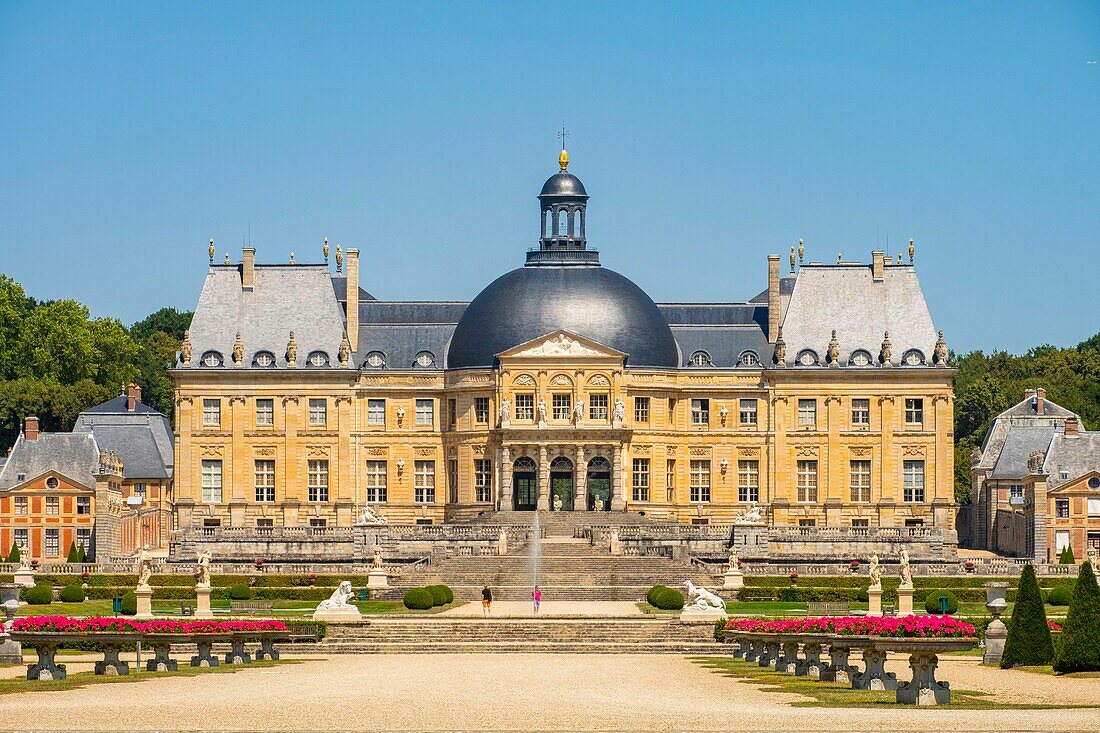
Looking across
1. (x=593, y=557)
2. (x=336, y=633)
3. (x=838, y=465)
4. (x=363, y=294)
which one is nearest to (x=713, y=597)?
(x=336, y=633)

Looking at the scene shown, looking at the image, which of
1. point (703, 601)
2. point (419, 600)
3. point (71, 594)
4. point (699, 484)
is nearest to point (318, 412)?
point (699, 484)

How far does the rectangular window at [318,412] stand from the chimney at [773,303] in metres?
19.0

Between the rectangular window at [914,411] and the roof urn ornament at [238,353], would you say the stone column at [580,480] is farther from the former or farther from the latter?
the roof urn ornament at [238,353]

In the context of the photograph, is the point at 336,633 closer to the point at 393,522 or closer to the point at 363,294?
the point at 393,522

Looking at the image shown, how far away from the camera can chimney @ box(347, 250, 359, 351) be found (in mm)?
98562

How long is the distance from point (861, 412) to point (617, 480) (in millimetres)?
10699

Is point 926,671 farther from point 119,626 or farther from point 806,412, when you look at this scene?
point 806,412

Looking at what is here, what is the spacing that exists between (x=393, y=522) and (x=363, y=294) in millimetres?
11237

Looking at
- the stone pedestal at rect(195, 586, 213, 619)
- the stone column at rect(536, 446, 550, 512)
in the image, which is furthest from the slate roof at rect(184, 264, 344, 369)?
the stone pedestal at rect(195, 586, 213, 619)

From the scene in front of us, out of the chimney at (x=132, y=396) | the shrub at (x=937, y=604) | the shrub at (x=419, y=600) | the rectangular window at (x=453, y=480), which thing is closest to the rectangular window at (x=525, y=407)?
the rectangular window at (x=453, y=480)

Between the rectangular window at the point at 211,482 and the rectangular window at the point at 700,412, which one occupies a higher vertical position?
the rectangular window at the point at 700,412

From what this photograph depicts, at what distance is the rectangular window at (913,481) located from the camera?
96375 millimetres

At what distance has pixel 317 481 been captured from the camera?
97.2m

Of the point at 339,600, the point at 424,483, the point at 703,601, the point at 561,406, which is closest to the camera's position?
the point at 339,600
